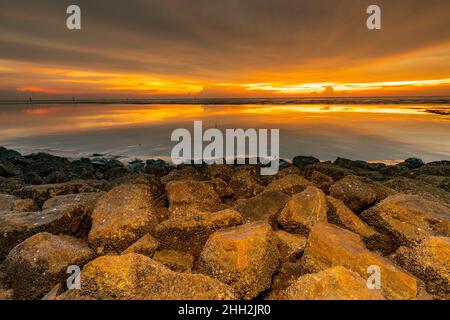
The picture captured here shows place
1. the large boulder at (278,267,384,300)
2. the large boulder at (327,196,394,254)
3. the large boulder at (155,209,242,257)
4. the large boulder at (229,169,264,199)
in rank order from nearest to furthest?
the large boulder at (278,267,384,300) < the large boulder at (155,209,242,257) < the large boulder at (327,196,394,254) < the large boulder at (229,169,264,199)

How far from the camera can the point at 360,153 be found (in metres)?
12.3

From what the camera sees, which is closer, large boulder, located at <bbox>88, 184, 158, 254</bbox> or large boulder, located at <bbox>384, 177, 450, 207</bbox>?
large boulder, located at <bbox>88, 184, 158, 254</bbox>

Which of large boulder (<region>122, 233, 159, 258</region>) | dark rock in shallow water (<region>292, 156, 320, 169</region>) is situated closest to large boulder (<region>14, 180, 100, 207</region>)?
large boulder (<region>122, 233, 159, 258</region>)

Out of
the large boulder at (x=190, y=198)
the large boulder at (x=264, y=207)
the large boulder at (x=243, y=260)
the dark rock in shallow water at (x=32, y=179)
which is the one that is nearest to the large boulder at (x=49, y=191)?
the large boulder at (x=190, y=198)

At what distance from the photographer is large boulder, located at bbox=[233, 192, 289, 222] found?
174 inches

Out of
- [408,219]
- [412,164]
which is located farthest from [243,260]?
[412,164]

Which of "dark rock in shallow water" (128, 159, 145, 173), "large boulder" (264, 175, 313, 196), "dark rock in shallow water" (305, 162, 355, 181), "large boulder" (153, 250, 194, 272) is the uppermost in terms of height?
"dark rock in shallow water" (305, 162, 355, 181)

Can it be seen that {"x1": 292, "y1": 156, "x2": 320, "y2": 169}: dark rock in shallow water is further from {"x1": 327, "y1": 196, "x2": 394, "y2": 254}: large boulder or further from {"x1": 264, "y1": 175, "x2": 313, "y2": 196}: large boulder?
{"x1": 327, "y1": 196, "x2": 394, "y2": 254}: large boulder

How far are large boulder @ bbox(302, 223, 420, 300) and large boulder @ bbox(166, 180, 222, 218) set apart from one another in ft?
6.07

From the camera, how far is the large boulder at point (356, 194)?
15.3 ft

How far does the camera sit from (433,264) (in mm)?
2922

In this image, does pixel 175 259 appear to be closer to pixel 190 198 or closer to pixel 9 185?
pixel 190 198

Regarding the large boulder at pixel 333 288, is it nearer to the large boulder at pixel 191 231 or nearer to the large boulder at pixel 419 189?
the large boulder at pixel 191 231
